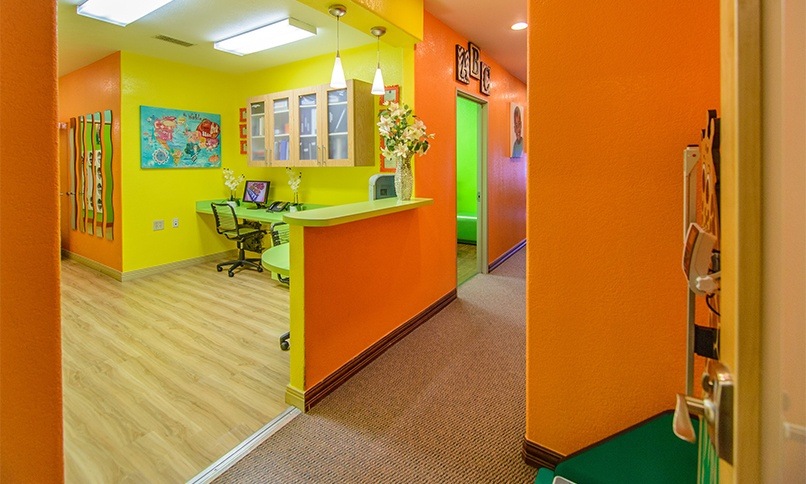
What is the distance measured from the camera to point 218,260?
5.69 metres

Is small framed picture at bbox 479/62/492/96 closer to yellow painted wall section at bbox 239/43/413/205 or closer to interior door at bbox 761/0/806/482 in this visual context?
yellow painted wall section at bbox 239/43/413/205

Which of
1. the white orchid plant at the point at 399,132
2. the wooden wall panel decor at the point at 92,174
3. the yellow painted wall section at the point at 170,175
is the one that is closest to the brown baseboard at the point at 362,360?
the white orchid plant at the point at 399,132

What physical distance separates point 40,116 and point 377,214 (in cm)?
189

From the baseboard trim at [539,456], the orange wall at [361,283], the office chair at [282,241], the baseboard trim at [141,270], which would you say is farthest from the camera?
the baseboard trim at [141,270]

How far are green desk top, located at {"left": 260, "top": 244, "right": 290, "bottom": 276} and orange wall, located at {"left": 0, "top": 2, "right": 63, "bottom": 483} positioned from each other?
4.93 ft

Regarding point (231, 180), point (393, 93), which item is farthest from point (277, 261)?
point (231, 180)

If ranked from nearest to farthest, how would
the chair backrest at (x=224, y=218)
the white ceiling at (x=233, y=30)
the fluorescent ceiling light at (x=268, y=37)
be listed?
1. the white ceiling at (x=233, y=30)
2. the fluorescent ceiling light at (x=268, y=37)
3. the chair backrest at (x=224, y=218)

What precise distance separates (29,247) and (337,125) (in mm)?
3368

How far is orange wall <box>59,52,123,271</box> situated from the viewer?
4.66m

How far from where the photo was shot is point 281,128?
464 cm

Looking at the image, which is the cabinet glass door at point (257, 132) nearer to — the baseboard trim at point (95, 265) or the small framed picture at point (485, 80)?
the baseboard trim at point (95, 265)

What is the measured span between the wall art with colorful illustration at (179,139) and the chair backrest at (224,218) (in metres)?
0.74

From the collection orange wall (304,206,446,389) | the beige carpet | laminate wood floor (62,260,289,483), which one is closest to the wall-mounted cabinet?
orange wall (304,206,446,389)

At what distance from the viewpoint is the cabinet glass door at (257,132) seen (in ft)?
16.0
